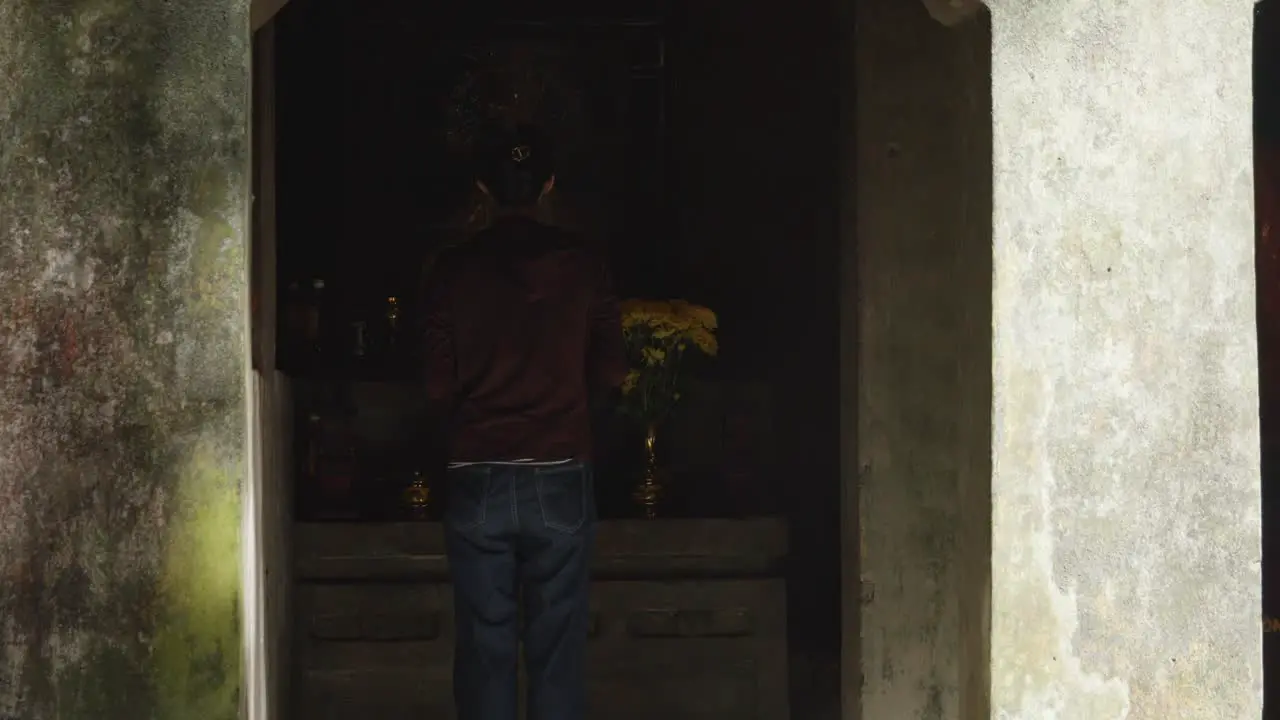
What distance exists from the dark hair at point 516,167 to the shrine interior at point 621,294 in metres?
1.37

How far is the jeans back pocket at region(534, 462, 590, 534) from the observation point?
3838 millimetres

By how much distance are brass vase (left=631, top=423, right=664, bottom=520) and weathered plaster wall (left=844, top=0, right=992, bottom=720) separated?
34.4 inches

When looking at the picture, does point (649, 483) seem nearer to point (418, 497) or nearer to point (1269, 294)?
point (418, 497)

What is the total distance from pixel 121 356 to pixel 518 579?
1.25 metres

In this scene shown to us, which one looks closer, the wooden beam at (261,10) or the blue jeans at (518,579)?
the wooden beam at (261,10)

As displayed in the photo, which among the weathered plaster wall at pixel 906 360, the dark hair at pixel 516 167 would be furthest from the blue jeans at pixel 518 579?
the weathered plaster wall at pixel 906 360

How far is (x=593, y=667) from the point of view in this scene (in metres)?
5.17

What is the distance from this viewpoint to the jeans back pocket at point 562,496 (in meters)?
3.84

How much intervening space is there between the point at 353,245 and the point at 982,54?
138 inches

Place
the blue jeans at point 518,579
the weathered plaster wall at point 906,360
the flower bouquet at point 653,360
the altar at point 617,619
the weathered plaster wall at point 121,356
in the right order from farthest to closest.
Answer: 1. the flower bouquet at point 653,360
2. the altar at point 617,619
3. the weathered plaster wall at point 906,360
4. the blue jeans at point 518,579
5. the weathered plaster wall at point 121,356

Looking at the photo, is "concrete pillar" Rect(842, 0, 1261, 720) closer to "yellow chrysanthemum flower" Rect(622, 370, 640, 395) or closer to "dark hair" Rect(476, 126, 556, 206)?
"dark hair" Rect(476, 126, 556, 206)

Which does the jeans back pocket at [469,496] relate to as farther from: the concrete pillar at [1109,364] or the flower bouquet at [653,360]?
the flower bouquet at [653,360]

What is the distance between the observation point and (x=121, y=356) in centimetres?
321

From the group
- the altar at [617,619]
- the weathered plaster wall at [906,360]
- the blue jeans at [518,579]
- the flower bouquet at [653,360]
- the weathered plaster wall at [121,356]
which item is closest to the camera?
the weathered plaster wall at [121,356]
